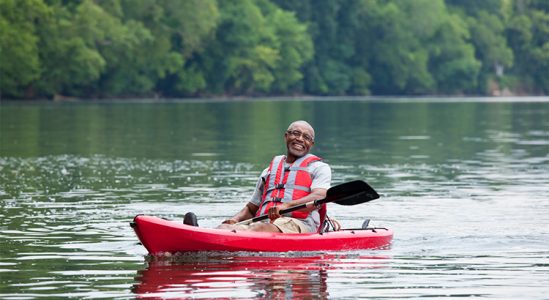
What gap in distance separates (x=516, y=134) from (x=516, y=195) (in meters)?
24.8

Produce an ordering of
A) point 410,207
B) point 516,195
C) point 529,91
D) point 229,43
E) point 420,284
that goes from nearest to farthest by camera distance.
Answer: point 420,284, point 410,207, point 516,195, point 229,43, point 529,91

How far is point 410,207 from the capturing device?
21.1m

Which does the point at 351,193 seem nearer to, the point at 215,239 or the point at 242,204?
the point at 215,239

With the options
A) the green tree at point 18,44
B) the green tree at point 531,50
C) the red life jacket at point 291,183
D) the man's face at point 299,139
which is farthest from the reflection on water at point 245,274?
the green tree at point 531,50

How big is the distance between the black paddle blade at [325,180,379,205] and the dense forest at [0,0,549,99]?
71.4 metres

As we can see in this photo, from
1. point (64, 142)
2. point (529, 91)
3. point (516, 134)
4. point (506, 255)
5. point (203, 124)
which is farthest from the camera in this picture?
point (529, 91)

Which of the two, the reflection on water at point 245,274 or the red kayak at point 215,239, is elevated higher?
the red kayak at point 215,239

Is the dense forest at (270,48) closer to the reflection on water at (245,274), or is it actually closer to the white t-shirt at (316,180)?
the white t-shirt at (316,180)

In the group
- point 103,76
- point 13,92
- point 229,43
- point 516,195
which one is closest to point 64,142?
point 516,195

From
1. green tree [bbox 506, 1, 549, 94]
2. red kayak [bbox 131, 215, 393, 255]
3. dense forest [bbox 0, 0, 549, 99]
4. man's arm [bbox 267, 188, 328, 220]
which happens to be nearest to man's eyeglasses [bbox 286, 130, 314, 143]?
man's arm [bbox 267, 188, 328, 220]

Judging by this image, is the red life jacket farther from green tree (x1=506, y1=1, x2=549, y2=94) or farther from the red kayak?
green tree (x1=506, y1=1, x2=549, y2=94)

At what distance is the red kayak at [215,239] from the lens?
14.5 meters

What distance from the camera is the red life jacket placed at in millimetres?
15320

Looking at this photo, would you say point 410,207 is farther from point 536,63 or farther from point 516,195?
point 536,63
